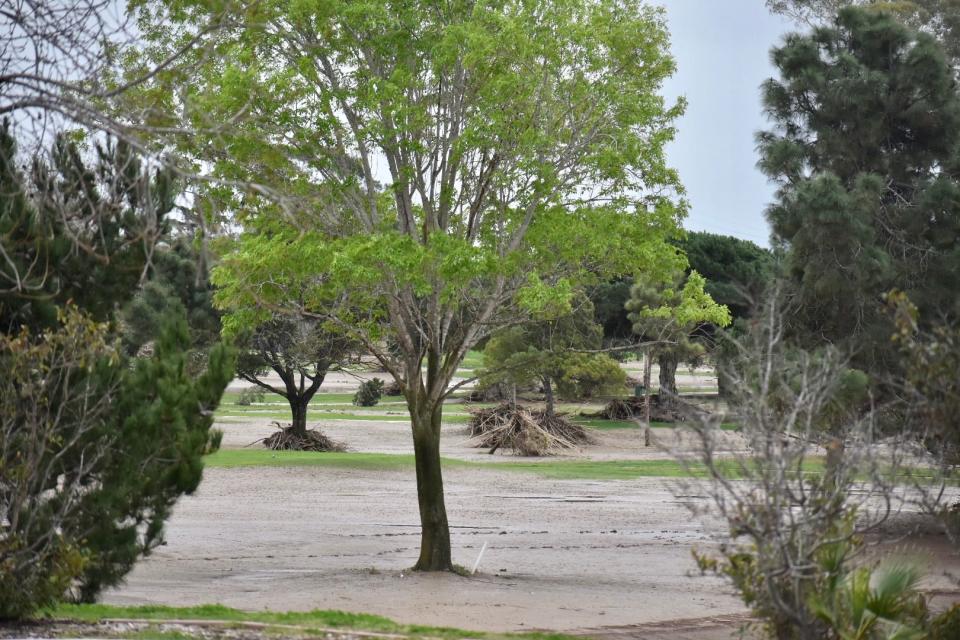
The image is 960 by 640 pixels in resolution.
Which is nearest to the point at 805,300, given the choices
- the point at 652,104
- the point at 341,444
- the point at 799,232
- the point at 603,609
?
the point at 799,232

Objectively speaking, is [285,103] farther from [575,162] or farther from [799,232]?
[799,232]

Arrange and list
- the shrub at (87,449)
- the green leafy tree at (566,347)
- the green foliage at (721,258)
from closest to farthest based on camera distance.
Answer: the shrub at (87,449), the green leafy tree at (566,347), the green foliage at (721,258)

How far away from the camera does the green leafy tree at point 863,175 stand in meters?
22.9

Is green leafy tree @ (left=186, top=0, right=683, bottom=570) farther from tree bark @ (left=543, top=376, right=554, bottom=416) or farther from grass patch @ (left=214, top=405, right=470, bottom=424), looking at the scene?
grass patch @ (left=214, top=405, right=470, bottom=424)

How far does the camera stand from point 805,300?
945 inches

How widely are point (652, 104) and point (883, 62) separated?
900cm

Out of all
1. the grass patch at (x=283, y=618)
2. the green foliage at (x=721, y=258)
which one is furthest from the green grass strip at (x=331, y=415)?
the grass patch at (x=283, y=618)

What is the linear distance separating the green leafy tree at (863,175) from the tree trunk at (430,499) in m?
8.65

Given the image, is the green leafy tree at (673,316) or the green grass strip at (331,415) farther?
the green grass strip at (331,415)

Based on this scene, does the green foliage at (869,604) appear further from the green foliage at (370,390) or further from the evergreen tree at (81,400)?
the green foliage at (370,390)

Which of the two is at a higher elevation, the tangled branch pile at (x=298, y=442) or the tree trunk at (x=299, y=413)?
the tree trunk at (x=299, y=413)

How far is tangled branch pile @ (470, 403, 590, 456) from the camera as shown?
43469 mm

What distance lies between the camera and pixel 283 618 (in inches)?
458

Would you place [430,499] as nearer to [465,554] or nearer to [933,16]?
[465,554]
